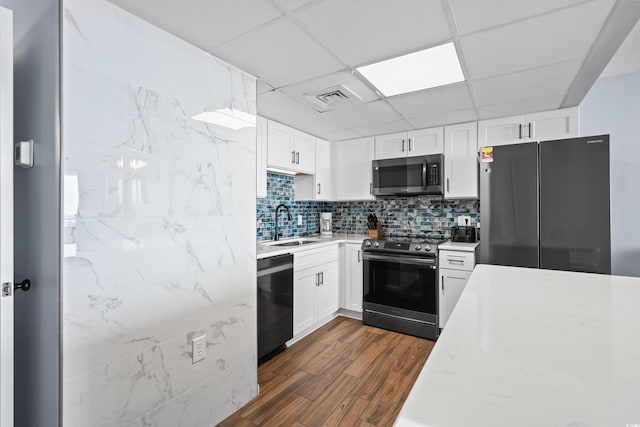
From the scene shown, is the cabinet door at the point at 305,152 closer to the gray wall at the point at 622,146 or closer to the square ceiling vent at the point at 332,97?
the square ceiling vent at the point at 332,97

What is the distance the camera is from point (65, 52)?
1.18 metres

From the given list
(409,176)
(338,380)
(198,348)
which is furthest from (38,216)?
(409,176)

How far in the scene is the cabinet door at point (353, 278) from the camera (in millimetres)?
3385

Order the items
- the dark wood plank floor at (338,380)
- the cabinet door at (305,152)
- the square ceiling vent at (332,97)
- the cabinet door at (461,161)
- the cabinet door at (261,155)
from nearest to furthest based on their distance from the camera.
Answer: the dark wood plank floor at (338,380) → the square ceiling vent at (332,97) → the cabinet door at (261,155) → the cabinet door at (461,161) → the cabinet door at (305,152)

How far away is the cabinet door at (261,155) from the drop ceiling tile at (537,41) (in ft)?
5.65

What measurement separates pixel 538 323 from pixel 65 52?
1.84 metres

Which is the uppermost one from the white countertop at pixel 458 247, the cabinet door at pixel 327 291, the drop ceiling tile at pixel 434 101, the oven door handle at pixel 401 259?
the drop ceiling tile at pixel 434 101

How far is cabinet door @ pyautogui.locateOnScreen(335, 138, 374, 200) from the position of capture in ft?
12.0

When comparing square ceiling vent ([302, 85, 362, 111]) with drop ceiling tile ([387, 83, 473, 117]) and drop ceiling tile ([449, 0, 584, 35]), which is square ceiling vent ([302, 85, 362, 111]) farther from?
drop ceiling tile ([449, 0, 584, 35])

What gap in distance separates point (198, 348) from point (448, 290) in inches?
87.4

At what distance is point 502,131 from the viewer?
2906 millimetres

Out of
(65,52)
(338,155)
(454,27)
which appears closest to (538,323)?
(454,27)

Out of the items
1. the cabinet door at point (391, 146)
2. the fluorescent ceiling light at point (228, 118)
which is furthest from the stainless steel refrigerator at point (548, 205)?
the fluorescent ceiling light at point (228, 118)

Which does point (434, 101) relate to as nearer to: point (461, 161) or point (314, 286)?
point (461, 161)
